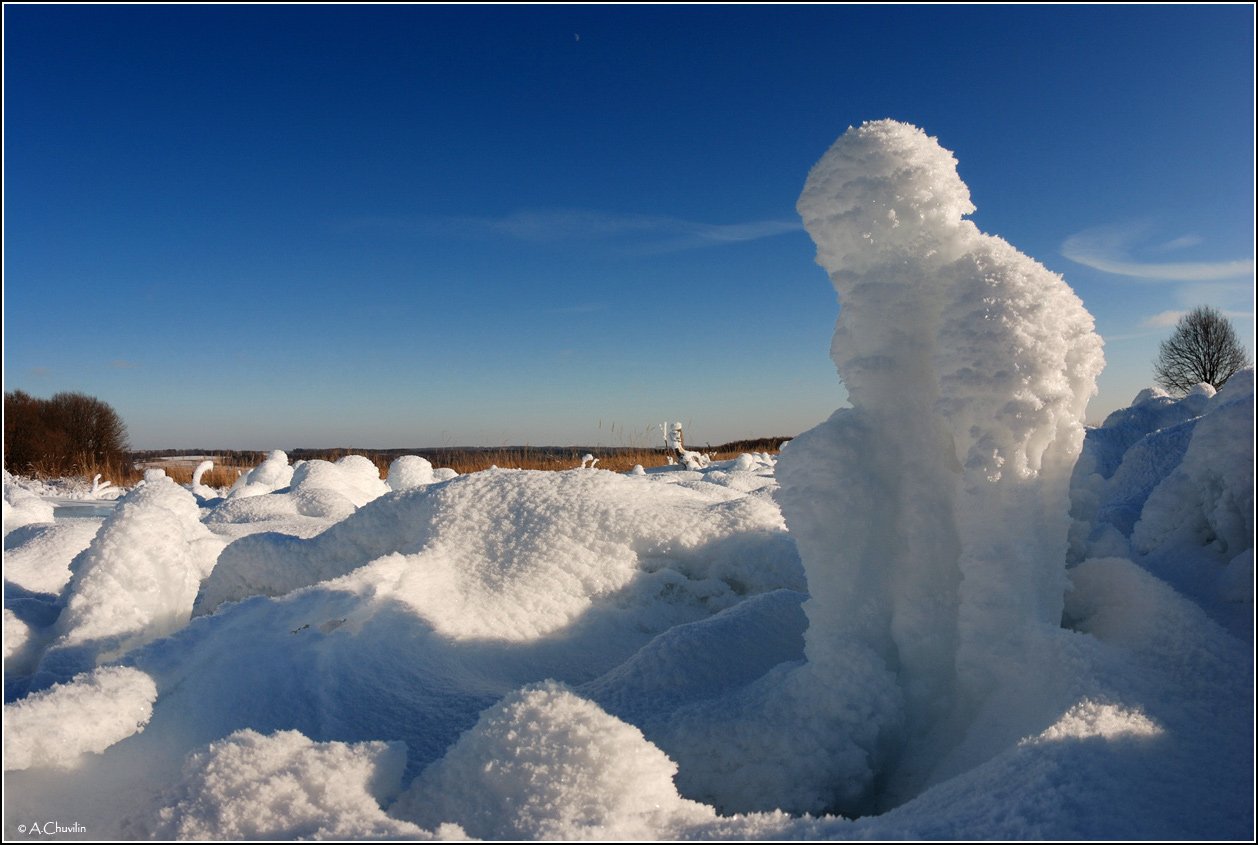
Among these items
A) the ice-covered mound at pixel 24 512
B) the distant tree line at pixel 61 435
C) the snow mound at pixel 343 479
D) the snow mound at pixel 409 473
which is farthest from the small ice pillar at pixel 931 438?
the distant tree line at pixel 61 435

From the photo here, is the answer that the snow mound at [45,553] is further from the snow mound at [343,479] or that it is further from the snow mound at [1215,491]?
the snow mound at [1215,491]

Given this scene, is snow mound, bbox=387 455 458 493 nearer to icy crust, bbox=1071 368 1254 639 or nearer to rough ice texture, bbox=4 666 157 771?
rough ice texture, bbox=4 666 157 771

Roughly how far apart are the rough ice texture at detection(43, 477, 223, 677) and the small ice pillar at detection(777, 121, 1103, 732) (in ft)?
8.43

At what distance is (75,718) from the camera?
1.83 meters

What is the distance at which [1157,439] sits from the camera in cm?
425

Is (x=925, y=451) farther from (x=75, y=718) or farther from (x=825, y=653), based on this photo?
(x=75, y=718)

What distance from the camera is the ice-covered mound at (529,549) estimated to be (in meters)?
3.26

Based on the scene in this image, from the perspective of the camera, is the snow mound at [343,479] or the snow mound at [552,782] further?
the snow mound at [343,479]

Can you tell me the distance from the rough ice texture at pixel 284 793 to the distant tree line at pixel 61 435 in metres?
21.1

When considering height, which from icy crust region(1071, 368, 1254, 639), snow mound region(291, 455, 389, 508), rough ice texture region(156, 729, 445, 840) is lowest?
rough ice texture region(156, 729, 445, 840)

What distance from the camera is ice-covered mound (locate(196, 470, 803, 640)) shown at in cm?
326

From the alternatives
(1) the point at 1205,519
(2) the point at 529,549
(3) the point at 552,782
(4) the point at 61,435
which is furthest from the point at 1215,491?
(4) the point at 61,435

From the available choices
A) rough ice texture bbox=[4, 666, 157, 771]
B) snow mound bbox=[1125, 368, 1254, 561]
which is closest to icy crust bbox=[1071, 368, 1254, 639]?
snow mound bbox=[1125, 368, 1254, 561]

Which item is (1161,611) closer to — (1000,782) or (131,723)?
(1000,782)
